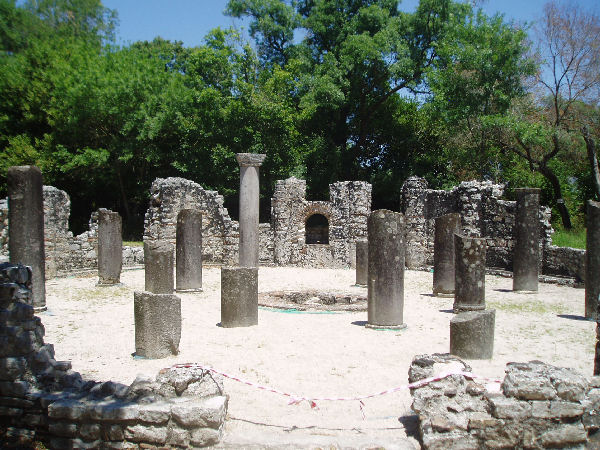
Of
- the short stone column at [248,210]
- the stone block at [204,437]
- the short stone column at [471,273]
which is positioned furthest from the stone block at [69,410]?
the short stone column at [248,210]

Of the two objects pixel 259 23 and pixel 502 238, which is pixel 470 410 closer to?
pixel 502 238

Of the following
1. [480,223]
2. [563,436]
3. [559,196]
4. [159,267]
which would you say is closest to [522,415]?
[563,436]

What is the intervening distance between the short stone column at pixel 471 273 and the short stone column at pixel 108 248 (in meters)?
9.70

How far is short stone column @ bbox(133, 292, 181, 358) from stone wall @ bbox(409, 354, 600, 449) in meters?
4.42

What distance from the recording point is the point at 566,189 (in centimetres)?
2608

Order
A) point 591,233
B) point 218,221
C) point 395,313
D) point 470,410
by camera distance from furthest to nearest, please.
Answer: point 218,221 → point 591,233 → point 395,313 → point 470,410

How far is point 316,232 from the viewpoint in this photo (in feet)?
104

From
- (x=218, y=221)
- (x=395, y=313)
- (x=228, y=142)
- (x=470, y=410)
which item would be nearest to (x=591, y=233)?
(x=395, y=313)

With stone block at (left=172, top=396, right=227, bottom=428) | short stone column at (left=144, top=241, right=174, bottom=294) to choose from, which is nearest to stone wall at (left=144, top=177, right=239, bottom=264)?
short stone column at (left=144, top=241, right=174, bottom=294)

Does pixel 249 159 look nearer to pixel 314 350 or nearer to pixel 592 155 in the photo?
pixel 314 350

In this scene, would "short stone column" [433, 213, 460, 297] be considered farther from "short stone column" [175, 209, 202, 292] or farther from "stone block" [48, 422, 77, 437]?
"stone block" [48, 422, 77, 437]

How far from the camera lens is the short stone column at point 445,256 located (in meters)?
14.0

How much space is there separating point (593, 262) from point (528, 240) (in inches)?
150

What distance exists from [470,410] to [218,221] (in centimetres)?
1739
